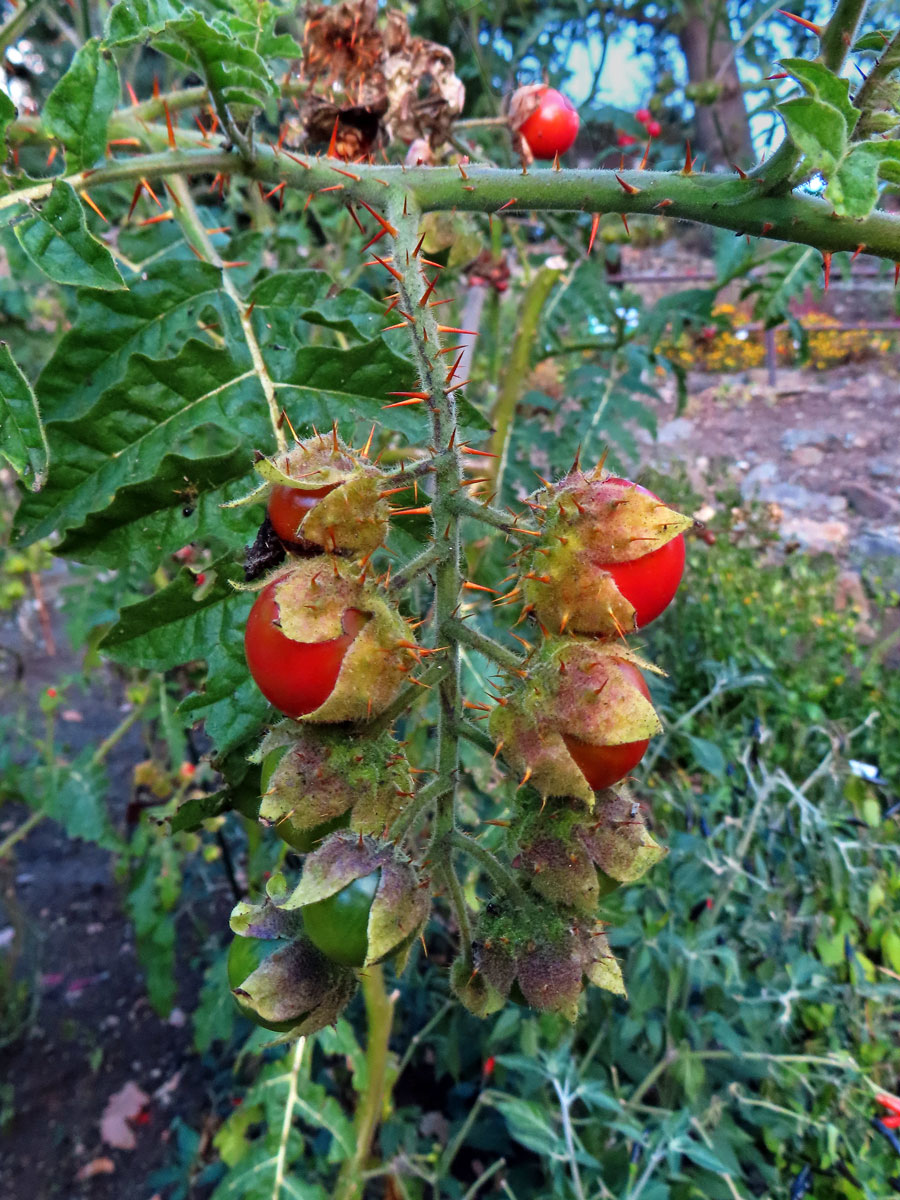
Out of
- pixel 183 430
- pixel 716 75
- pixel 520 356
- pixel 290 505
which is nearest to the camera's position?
pixel 290 505

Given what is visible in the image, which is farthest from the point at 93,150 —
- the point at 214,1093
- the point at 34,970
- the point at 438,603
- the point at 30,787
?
the point at 34,970

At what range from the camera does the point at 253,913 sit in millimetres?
789

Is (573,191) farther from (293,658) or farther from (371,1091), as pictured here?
(371,1091)

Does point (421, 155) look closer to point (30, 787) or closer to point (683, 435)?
point (30, 787)

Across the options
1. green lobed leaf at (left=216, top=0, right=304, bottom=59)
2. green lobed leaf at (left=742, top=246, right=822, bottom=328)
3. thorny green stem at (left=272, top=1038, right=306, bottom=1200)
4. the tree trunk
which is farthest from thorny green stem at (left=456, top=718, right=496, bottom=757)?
the tree trunk

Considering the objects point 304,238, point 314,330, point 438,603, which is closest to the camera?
point 438,603

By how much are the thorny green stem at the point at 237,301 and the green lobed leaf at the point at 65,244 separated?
0.21 meters

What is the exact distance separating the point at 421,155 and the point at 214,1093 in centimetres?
276

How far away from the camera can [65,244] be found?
832 mm

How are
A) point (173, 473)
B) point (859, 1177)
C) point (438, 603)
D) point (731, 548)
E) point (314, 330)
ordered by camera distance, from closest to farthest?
point (438, 603)
point (173, 473)
point (859, 1177)
point (314, 330)
point (731, 548)

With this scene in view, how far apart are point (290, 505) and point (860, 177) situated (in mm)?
521

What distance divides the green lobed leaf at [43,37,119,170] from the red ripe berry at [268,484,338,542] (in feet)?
1.62

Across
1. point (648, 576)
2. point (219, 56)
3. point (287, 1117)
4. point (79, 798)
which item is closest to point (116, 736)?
point (79, 798)

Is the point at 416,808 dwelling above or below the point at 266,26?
below
